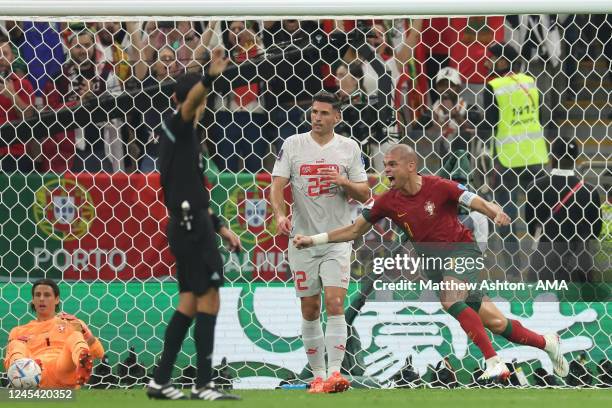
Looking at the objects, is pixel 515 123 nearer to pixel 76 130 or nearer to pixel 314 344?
pixel 314 344

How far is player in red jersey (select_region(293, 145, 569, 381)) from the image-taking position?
8664mm

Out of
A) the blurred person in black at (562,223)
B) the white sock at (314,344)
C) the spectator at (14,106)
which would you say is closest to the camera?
the white sock at (314,344)

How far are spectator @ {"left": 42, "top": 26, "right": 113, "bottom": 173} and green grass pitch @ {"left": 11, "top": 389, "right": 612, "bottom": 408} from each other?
248 cm

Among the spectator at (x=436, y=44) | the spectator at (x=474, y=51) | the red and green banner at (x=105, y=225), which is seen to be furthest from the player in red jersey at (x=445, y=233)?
the spectator at (x=474, y=51)

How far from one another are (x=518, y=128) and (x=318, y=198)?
8.56 ft

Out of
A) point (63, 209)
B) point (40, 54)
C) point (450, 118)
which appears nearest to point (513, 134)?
point (450, 118)

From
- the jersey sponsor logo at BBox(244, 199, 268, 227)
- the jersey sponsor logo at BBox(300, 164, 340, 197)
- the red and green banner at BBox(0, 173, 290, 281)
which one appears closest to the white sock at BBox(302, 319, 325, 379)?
the jersey sponsor logo at BBox(300, 164, 340, 197)

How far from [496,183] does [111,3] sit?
3.56 meters

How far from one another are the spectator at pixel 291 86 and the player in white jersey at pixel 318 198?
1.41m

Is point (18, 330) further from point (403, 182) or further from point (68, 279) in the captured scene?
point (403, 182)

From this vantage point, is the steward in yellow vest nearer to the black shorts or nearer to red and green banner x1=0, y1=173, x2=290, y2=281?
red and green banner x1=0, y1=173, x2=290, y2=281

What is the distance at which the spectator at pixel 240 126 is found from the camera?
1034 centimetres

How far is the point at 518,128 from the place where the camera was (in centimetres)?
1077

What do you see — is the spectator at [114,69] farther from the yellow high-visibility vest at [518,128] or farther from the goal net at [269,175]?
the yellow high-visibility vest at [518,128]
